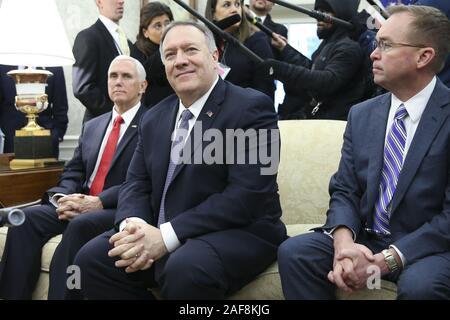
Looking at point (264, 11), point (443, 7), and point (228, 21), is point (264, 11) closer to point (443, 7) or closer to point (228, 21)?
point (228, 21)

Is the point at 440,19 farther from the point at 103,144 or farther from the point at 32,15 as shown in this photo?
the point at 32,15

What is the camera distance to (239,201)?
215cm

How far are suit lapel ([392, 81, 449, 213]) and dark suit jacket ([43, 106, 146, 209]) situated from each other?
128 centimetres

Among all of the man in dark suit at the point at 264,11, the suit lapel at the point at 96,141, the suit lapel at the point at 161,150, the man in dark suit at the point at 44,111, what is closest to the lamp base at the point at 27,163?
the suit lapel at the point at 96,141

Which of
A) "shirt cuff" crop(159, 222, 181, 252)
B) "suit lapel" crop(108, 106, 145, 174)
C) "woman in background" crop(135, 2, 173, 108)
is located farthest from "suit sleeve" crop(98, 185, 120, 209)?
"woman in background" crop(135, 2, 173, 108)

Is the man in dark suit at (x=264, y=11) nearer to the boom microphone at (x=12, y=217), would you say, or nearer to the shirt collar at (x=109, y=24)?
the shirt collar at (x=109, y=24)

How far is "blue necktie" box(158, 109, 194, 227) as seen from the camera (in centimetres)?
230

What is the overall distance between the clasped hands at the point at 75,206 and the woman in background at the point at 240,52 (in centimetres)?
99

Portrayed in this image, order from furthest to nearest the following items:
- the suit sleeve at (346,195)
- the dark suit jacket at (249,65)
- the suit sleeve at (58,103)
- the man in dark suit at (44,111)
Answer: the suit sleeve at (58,103), the man in dark suit at (44,111), the dark suit jacket at (249,65), the suit sleeve at (346,195)

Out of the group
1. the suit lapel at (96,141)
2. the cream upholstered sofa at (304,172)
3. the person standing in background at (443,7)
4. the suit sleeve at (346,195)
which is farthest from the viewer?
the suit lapel at (96,141)

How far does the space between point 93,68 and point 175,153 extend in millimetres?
1469

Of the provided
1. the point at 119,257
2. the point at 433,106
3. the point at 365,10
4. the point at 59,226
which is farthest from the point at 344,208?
the point at 365,10

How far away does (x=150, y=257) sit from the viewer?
6.89ft

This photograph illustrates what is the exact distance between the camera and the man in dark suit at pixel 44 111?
4.15 meters
